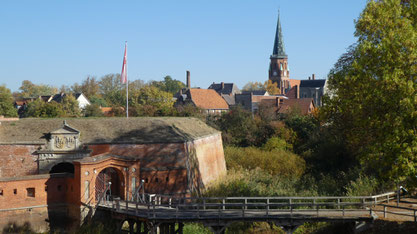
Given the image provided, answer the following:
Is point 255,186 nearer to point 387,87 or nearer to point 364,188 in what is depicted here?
point 364,188

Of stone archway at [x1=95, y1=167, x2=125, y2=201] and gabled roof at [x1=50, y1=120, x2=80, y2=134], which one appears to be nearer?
stone archway at [x1=95, y1=167, x2=125, y2=201]

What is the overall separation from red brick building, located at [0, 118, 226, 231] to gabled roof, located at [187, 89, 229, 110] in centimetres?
3826

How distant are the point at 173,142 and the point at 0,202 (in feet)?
38.2

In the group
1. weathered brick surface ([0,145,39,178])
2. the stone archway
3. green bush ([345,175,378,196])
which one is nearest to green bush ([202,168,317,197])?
green bush ([345,175,378,196])

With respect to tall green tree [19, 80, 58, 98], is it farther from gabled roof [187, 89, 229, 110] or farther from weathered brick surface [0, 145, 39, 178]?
weathered brick surface [0, 145, 39, 178]

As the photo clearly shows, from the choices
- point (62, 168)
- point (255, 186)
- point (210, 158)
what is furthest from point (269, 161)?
point (62, 168)

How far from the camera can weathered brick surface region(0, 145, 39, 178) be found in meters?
29.3

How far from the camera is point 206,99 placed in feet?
252

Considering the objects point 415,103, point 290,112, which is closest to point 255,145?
point 290,112

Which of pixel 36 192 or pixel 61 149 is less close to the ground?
pixel 61 149

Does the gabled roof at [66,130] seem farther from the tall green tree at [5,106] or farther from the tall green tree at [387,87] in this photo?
the tall green tree at [5,106]

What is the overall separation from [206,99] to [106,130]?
147ft

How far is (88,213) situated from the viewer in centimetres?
2620

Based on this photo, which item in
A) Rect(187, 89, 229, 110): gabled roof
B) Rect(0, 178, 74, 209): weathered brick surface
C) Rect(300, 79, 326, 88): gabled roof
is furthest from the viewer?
Rect(300, 79, 326, 88): gabled roof
